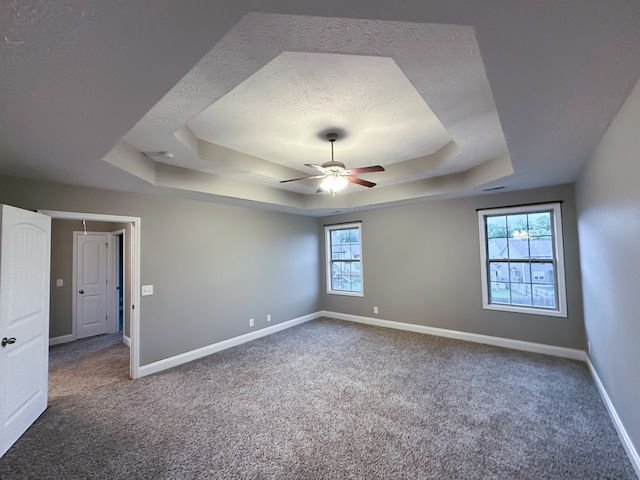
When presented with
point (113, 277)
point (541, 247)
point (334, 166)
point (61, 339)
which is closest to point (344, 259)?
point (541, 247)

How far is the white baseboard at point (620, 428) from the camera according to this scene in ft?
6.52

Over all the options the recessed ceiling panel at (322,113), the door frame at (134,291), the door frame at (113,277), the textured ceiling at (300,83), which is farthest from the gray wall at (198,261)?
the door frame at (113,277)

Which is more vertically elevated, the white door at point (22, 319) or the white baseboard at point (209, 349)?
the white door at point (22, 319)

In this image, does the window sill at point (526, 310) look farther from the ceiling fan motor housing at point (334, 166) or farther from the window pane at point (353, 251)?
the ceiling fan motor housing at point (334, 166)

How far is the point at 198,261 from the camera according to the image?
175 inches

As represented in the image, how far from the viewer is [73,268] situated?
5.43m

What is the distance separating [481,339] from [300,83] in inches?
183

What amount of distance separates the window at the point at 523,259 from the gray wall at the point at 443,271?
93 millimetres

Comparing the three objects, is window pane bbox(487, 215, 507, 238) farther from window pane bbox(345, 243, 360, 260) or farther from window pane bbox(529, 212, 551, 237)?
window pane bbox(345, 243, 360, 260)

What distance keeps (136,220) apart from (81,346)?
297 cm

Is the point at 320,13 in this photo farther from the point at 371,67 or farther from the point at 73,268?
the point at 73,268

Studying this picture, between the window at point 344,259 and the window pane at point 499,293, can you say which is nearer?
the window pane at point 499,293

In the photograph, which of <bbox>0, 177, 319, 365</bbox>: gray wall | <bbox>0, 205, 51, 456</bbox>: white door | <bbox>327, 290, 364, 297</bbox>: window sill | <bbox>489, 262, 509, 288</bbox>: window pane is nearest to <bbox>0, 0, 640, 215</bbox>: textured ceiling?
<bbox>0, 177, 319, 365</bbox>: gray wall

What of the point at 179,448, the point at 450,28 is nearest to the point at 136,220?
the point at 179,448
